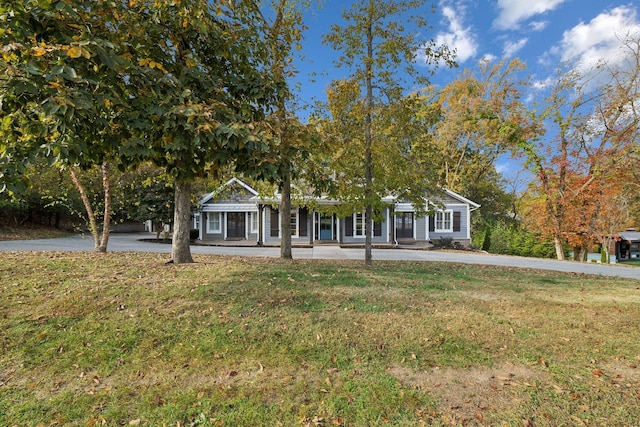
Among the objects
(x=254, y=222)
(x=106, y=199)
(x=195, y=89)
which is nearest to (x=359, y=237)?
(x=254, y=222)

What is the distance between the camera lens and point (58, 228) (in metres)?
23.8

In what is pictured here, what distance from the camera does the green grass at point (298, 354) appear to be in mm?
2623

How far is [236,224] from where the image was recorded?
21500 mm

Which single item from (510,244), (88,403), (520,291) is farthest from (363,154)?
(510,244)

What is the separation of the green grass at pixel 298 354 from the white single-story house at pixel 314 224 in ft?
47.4

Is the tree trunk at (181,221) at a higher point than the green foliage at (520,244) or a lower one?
higher

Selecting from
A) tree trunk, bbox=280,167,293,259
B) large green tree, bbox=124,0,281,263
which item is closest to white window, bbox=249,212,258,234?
tree trunk, bbox=280,167,293,259

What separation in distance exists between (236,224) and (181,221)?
571 inches

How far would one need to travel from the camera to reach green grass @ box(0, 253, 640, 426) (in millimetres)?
2623

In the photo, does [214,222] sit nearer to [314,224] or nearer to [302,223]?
[302,223]

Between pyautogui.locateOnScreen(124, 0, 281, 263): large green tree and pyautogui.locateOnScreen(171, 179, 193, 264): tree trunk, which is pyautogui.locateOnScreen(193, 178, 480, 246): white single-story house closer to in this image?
pyautogui.locateOnScreen(171, 179, 193, 264): tree trunk

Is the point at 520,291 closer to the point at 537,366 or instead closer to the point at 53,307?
the point at 537,366

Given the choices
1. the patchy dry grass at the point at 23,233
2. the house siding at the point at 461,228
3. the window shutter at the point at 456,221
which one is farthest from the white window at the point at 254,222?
the window shutter at the point at 456,221

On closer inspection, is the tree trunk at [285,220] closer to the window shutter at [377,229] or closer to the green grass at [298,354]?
the green grass at [298,354]
